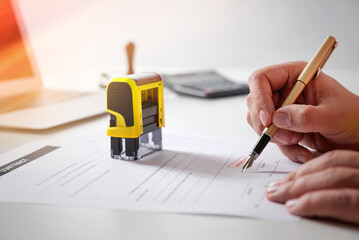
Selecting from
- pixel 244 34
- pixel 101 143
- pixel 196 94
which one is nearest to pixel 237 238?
pixel 101 143

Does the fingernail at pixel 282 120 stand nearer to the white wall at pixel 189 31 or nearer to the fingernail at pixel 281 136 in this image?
the fingernail at pixel 281 136

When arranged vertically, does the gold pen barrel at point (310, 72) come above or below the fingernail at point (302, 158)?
above

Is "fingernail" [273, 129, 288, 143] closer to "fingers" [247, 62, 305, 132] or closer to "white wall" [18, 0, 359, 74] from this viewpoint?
"fingers" [247, 62, 305, 132]

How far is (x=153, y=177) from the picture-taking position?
0.63m

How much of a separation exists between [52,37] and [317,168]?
2.46 metres

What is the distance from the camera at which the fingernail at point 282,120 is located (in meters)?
0.67

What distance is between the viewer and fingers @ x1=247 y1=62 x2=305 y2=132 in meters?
0.72

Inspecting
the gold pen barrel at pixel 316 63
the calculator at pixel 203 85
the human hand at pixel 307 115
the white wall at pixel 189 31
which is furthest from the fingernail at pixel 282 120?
the white wall at pixel 189 31

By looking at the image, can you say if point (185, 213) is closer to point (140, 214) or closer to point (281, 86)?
point (140, 214)

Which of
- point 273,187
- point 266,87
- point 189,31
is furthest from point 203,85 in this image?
point 189,31

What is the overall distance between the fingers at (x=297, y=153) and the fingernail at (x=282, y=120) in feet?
0.16

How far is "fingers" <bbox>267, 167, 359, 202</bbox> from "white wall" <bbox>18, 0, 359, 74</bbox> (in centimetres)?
181

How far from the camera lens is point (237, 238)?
17.5 inches

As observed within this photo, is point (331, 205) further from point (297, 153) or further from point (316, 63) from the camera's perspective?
point (316, 63)
